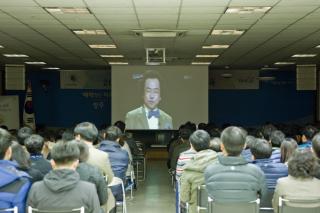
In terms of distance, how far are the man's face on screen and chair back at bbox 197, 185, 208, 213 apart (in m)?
10.3

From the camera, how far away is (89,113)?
19.0 m

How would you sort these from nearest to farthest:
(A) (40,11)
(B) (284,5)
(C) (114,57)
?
(B) (284,5) < (A) (40,11) < (C) (114,57)

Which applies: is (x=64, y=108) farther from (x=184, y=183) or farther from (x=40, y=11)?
(x=184, y=183)

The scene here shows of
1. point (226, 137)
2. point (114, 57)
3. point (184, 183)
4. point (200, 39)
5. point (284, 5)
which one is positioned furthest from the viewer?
point (114, 57)

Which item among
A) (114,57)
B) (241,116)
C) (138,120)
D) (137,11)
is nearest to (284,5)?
(137,11)

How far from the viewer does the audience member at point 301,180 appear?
11.9 feet

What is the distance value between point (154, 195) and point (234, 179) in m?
4.73

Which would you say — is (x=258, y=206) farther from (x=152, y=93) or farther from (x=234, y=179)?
(x=152, y=93)

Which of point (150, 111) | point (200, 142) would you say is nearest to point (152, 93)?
point (150, 111)

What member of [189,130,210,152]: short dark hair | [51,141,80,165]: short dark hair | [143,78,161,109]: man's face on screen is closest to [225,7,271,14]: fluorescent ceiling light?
[189,130,210,152]: short dark hair

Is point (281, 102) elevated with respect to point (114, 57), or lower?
lower

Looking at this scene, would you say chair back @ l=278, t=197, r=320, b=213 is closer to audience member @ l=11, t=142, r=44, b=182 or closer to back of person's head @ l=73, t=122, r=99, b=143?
audience member @ l=11, t=142, r=44, b=182

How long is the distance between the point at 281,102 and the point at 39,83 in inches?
374

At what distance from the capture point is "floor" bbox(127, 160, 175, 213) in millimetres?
7242
